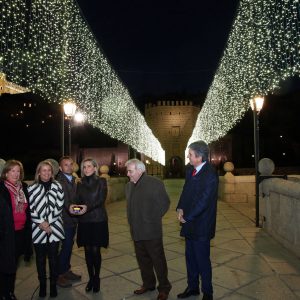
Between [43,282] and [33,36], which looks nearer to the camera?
[43,282]

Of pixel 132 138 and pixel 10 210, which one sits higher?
pixel 132 138

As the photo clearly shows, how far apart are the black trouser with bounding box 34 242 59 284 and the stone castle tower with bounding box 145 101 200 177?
5337 cm

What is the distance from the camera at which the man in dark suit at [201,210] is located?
12.7 ft

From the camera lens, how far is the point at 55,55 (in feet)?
31.5

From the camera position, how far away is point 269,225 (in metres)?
7.73

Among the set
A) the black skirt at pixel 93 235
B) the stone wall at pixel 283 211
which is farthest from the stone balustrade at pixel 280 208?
the black skirt at pixel 93 235

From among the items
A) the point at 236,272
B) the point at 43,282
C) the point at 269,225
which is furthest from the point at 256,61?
the point at 43,282

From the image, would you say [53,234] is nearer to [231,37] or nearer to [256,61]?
[256,61]

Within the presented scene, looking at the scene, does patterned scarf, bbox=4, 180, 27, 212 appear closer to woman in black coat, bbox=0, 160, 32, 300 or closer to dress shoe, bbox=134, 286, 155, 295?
woman in black coat, bbox=0, 160, 32, 300

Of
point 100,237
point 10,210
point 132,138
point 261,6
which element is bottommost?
point 100,237

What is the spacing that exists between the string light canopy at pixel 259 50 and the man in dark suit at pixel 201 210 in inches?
199

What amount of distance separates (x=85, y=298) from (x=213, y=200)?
1.90 metres

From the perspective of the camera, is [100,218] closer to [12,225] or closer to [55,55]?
[12,225]

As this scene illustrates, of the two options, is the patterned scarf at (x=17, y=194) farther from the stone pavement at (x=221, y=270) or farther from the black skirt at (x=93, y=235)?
the stone pavement at (x=221, y=270)
